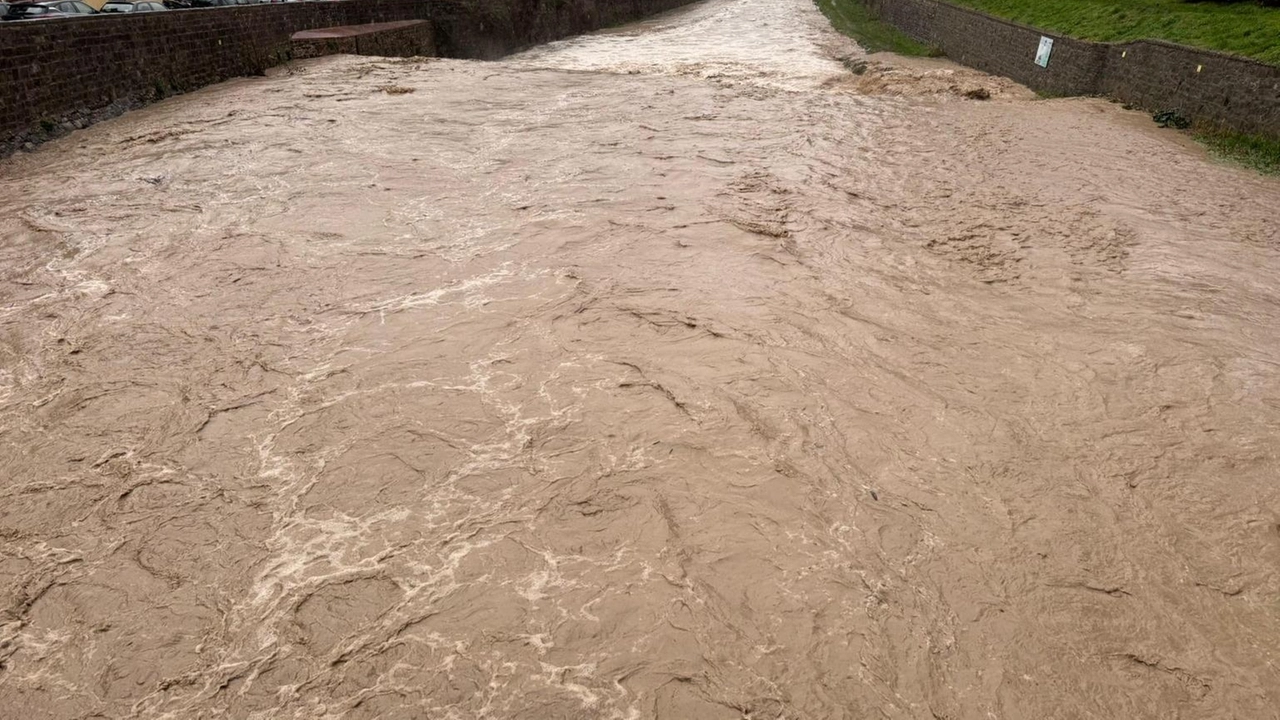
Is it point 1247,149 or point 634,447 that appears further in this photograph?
point 1247,149

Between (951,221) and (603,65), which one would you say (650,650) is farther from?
(603,65)

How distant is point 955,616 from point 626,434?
2.36 metres

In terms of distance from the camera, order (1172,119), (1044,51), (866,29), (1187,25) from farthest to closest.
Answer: (866,29) → (1044,51) → (1187,25) → (1172,119)

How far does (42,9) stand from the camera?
16.7 meters

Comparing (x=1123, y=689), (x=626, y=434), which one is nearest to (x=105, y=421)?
(x=626, y=434)

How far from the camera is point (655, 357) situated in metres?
6.41

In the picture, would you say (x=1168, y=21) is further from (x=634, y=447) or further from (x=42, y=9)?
(x=42, y=9)

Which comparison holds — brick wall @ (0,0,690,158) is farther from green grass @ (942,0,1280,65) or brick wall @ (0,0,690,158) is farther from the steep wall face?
the steep wall face

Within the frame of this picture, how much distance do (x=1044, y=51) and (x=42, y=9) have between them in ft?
73.3

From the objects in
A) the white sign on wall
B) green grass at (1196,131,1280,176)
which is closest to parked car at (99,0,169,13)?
the white sign on wall

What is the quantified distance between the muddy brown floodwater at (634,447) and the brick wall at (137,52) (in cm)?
193

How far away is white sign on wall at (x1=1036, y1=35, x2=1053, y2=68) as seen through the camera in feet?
60.6

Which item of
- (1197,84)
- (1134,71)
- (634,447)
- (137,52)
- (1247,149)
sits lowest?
(634,447)

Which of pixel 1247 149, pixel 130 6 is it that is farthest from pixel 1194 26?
pixel 130 6
